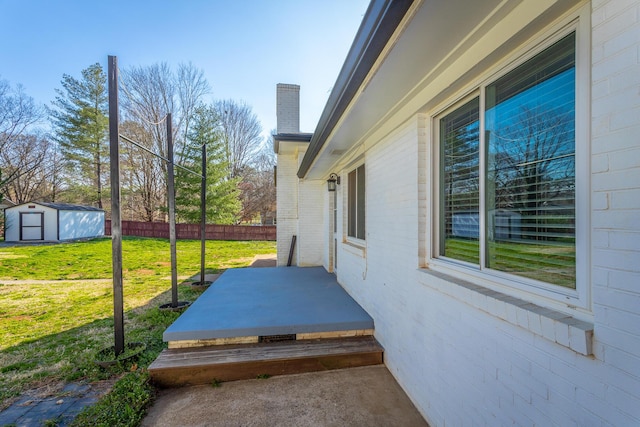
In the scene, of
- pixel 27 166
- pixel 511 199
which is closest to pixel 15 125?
pixel 27 166

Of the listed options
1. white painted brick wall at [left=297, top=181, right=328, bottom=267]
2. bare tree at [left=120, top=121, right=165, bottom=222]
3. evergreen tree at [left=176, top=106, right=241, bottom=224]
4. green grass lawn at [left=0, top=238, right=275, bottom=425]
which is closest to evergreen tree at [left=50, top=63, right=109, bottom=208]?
bare tree at [left=120, top=121, right=165, bottom=222]

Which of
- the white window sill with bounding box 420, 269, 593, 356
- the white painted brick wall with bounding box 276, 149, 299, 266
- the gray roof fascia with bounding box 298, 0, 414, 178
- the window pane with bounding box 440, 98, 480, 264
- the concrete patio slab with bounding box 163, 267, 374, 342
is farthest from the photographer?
the white painted brick wall with bounding box 276, 149, 299, 266

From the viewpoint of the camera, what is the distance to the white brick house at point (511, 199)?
106cm

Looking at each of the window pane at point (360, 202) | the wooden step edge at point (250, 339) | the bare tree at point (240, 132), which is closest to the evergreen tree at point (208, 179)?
the bare tree at point (240, 132)

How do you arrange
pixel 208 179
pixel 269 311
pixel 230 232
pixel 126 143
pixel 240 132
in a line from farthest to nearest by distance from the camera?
pixel 240 132
pixel 126 143
pixel 230 232
pixel 208 179
pixel 269 311

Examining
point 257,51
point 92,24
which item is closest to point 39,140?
point 92,24

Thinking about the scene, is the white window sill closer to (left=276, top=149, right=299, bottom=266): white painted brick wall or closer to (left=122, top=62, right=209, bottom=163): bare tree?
(left=276, top=149, right=299, bottom=266): white painted brick wall

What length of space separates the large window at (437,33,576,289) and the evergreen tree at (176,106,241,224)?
58.8 ft

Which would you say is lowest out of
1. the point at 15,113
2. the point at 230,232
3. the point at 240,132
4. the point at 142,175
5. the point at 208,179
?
the point at 230,232

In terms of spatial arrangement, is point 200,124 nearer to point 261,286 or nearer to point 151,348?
point 261,286

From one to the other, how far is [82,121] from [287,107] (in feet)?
63.0

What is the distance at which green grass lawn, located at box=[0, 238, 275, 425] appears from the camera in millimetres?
3184

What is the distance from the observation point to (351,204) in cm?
539

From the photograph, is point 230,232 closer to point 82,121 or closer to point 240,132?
point 240,132
